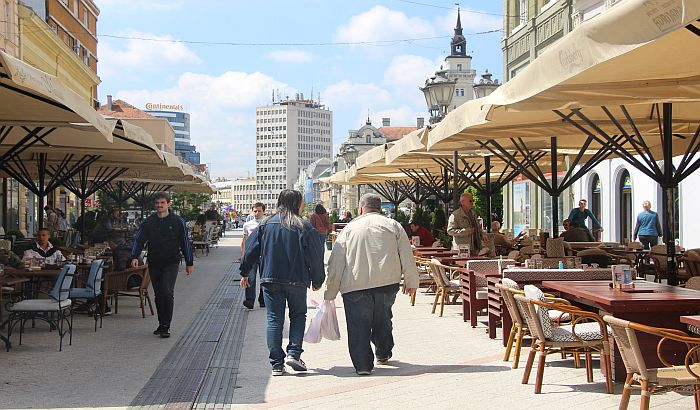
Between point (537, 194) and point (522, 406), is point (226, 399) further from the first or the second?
point (537, 194)

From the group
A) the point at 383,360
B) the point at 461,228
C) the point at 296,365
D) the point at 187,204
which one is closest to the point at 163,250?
the point at 296,365

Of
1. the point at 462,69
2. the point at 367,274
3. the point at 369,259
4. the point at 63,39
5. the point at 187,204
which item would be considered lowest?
the point at 367,274

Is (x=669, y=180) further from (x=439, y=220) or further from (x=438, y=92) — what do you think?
(x=439, y=220)

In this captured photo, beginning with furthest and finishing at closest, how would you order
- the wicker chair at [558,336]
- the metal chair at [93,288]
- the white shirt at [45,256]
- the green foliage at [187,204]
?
1. the green foliage at [187,204]
2. the white shirt at [45,256]
3. the metal chair at [93,288]
4. the wicker chair at [558,336]

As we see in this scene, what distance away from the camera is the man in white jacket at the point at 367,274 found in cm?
837

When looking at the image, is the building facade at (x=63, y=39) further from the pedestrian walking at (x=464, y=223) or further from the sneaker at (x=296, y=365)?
the sneaker at (x=296, y=365)

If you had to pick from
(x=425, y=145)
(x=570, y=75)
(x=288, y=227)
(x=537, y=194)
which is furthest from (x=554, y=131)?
(x=537, y=194)

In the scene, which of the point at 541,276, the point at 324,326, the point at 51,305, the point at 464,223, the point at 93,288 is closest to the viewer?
the point at 324,326

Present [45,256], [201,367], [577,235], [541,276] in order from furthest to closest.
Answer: [577,235], [45,256], [541,276], [201,367]

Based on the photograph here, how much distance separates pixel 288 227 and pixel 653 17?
4.39 meters

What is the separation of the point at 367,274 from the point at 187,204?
5860 cm

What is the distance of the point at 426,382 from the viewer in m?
7.91

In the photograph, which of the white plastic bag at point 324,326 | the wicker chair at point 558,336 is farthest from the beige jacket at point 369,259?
the wicker chair at point 558,336

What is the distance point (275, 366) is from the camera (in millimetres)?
8508
